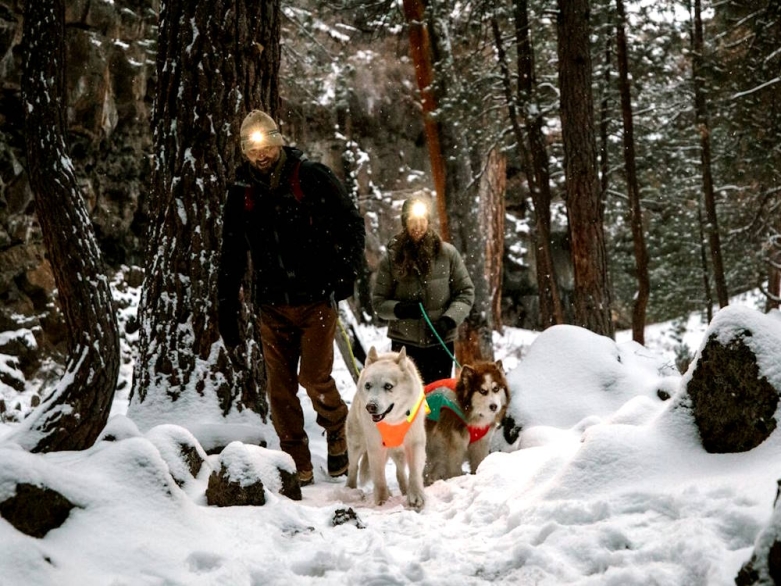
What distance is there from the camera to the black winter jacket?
207 inches

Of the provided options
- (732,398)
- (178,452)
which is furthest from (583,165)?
(178,452)

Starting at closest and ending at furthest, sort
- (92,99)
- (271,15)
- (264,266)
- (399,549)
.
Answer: (399,549) → (264,266) → (271,15) → (92,99)

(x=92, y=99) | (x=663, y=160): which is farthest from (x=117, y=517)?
(x=663, y=160)

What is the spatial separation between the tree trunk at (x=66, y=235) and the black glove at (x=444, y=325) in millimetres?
2810

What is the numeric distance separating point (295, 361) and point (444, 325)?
4.85 feet

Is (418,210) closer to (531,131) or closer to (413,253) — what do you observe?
(413,253)

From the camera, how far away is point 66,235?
4.88m

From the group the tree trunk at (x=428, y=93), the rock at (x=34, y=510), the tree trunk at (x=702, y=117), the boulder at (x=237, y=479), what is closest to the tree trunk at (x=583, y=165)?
the tree trunk at (x=428, y=93)

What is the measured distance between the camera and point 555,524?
3213 millimetres

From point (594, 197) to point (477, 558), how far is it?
7.84m

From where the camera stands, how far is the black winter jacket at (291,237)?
5254 millimetres

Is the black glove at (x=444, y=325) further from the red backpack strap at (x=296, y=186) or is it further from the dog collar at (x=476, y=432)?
the red backpack strap at (x=296, y=186)

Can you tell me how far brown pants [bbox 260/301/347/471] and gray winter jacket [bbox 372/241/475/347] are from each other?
99cm

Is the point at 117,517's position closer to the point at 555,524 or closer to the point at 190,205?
the point at 555,524
